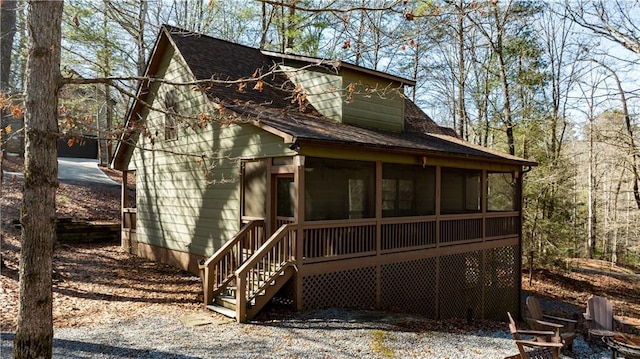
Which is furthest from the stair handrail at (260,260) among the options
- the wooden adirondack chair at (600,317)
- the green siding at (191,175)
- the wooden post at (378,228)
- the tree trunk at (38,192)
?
the wooden adirondack chair at (600,317)

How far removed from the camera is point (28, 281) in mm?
4664

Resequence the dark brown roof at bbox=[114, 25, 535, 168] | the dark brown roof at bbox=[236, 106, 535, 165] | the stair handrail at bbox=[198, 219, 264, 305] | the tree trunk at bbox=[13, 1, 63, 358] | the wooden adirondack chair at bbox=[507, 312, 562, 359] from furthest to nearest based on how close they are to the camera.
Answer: the dark brown roof at bbox=[114, 25, 535, 168] → the stair handrail at bbox=[198, 219, 264, 305] → the dark brown roof at bbox=[236, 106, 535, 165] → the wooden adirondack chair at bbox=[507, 312, 562, 359] → the tree trunk at bbox=[13, 1, 63, 358]

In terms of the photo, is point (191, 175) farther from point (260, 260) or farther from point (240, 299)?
point (240, 299)

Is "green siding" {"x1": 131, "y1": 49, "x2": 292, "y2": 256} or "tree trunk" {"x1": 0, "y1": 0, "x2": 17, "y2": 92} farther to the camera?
"tree trunk" {"x1": 0, "y1": 0, "x2": 17, "y2": 92}

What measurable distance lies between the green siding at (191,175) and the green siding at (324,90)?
269cm

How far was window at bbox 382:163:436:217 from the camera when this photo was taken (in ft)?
44.9

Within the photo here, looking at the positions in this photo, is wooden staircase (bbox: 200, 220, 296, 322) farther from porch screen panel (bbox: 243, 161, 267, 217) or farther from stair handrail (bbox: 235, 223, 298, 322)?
porch screen panel (bbox: 243, 161, 267, 217)

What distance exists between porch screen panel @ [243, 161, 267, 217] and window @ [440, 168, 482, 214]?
7.41m

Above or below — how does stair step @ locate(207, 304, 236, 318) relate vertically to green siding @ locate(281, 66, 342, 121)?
below

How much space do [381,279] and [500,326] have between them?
2.76m

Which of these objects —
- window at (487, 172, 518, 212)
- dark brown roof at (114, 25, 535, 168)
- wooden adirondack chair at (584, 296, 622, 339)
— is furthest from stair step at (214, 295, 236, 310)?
window at (487, 172, 518, 212)

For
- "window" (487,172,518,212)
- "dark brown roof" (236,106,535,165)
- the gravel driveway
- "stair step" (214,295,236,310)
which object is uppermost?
"dark brown roof" (236,106,535,165)

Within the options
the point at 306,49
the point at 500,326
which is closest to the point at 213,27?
the point at 306,49

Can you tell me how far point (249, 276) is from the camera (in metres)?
8.95
